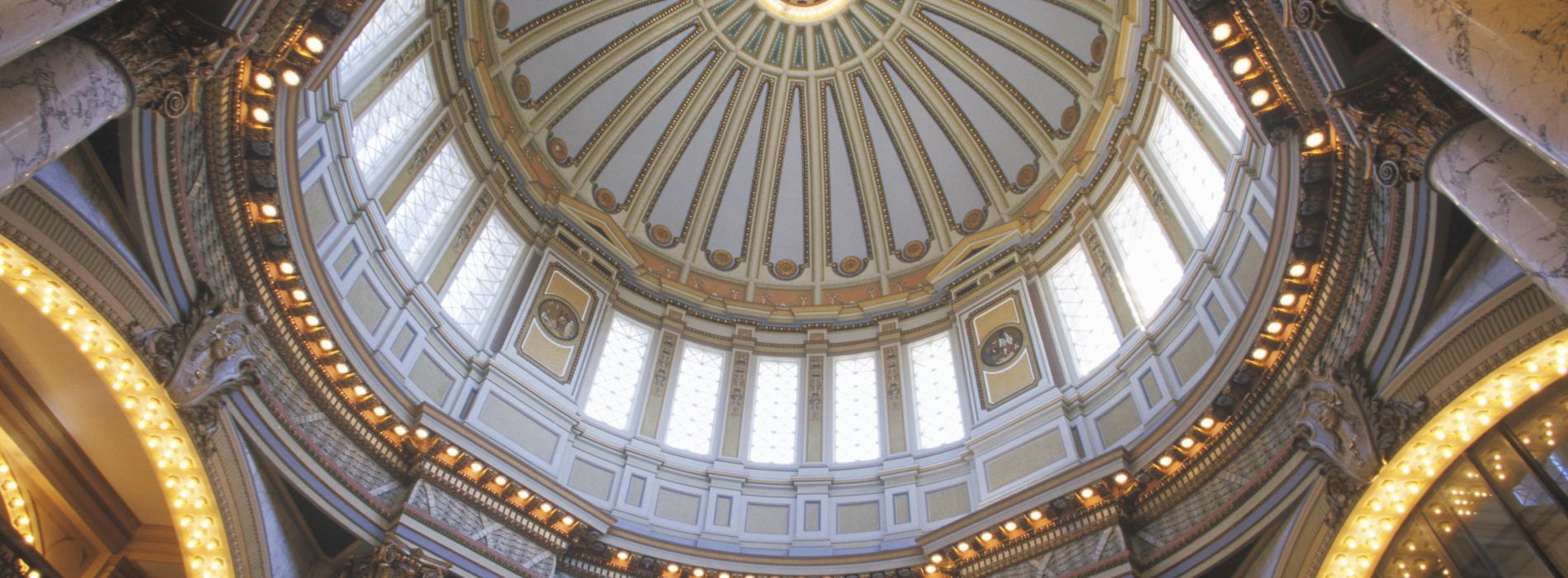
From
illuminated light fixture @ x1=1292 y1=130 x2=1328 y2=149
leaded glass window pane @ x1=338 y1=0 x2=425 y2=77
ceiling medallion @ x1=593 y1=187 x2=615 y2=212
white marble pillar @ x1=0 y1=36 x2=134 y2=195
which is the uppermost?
ceiling medallion @ x1=593 y1=187 x2=615 y2=212

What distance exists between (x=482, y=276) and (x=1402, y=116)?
14.0 metres

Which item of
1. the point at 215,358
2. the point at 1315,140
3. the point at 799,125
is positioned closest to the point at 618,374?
the point at 215,358

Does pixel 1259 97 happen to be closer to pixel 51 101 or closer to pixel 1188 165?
pixel 1188 165

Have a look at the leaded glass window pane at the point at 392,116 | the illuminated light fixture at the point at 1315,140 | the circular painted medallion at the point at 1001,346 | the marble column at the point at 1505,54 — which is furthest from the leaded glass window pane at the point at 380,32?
the marble column at the point at 1505,54

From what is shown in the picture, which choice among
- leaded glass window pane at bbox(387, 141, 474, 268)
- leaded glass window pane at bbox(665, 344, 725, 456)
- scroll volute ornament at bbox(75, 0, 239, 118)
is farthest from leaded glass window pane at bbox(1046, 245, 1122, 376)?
scroll volute ornament at bbox(75, 0, 239, 118)

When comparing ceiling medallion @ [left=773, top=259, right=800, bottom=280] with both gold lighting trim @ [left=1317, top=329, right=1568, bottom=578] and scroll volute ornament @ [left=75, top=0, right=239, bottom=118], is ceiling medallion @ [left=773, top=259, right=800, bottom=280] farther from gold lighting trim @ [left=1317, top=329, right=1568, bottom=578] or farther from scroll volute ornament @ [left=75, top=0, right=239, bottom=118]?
scroll volute ornament @ [left=75, top=0, right=239, bottom=118]

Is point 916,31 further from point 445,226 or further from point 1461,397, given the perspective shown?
point 1461,397

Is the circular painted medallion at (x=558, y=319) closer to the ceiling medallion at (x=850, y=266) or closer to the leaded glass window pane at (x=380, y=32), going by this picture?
the leaded glass window pane at (x=380, y=32)

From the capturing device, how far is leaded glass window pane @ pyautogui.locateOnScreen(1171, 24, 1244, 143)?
13170mm

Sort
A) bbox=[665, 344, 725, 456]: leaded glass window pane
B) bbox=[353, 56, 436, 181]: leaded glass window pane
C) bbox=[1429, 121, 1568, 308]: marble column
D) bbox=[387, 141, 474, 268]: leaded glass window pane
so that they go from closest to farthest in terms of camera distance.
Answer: bbox=[1429, 121, 1568, 308]: marble column
bbox=[353, 56, 436, 181]: leaded glass window pane
bbox=[387, 141, 474, 268]: leaded glass window pane
bbox=[665, 344, 725, 456]: leaded glass window pane

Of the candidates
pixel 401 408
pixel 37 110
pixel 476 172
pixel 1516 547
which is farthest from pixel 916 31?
pixel 37 110

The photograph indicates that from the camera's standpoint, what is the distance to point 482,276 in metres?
16.8

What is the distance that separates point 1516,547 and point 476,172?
52.7ft

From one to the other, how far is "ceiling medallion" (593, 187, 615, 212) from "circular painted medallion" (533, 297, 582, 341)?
13.9 feet
